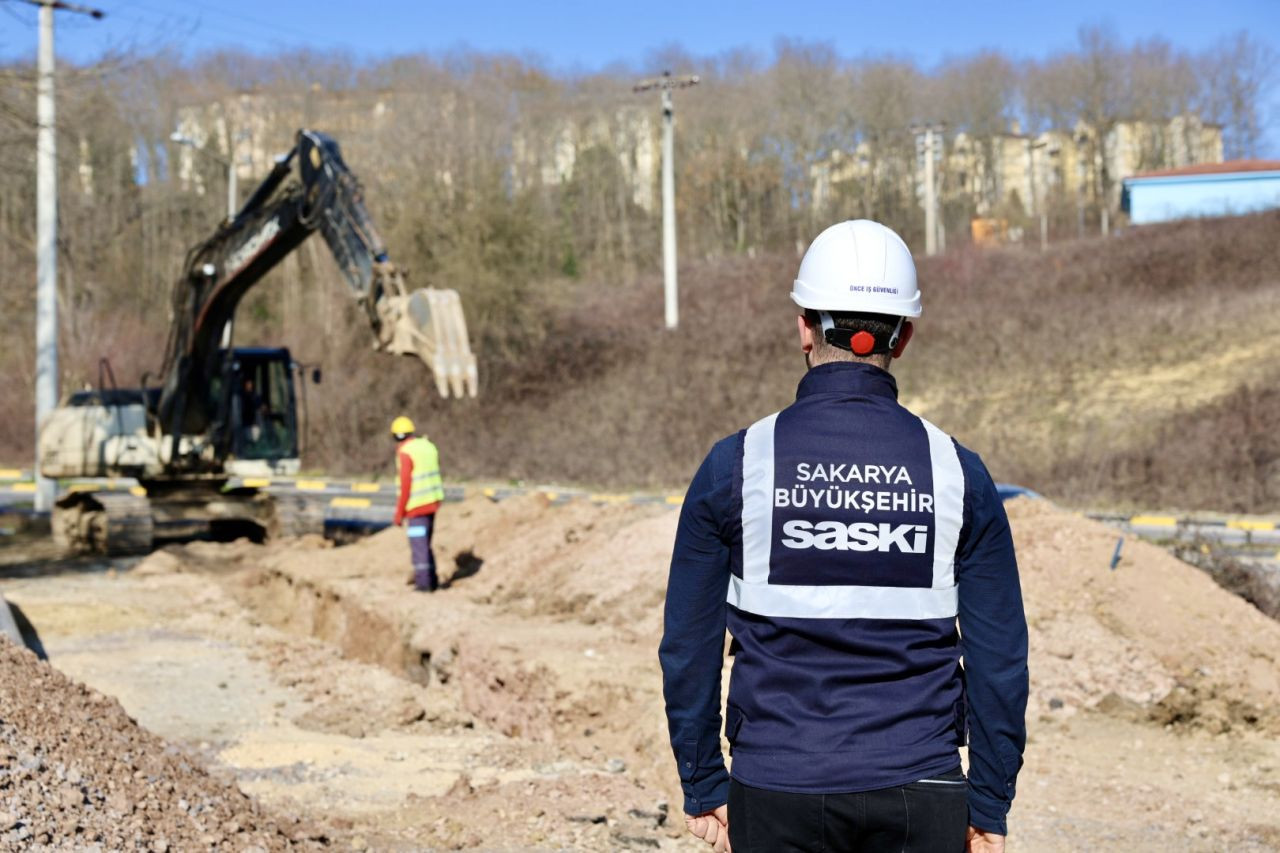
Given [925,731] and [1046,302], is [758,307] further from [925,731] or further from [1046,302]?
[925,731]

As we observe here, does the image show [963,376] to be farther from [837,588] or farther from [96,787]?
[837,588]

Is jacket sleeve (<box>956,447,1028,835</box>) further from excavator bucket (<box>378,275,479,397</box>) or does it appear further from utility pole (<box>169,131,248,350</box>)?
utility pole (<box>169,131,248,350</box>)

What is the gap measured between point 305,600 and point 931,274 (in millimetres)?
30933

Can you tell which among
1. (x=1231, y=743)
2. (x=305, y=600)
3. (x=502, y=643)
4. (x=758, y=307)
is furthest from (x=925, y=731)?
(x=758, y=307)

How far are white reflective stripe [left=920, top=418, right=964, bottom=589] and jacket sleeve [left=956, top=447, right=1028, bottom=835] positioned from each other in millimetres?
28

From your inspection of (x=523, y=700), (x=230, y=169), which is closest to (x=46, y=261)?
(x=230, y=169)

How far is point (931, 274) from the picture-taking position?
43.1m

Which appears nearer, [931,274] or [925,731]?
[925,731]

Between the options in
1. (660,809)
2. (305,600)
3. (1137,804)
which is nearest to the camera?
(660,809)

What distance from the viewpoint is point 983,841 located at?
286 centimetres

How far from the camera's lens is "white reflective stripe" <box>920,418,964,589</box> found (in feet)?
9.25

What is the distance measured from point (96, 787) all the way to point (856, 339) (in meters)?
4.29

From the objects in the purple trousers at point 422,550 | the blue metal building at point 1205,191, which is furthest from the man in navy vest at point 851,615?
the blue metal building at point 1205,191

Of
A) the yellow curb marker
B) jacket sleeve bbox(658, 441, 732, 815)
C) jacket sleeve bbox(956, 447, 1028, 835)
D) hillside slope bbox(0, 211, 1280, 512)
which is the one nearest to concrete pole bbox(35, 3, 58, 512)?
hillside slope bbox(0, 211, 1280, 512)
